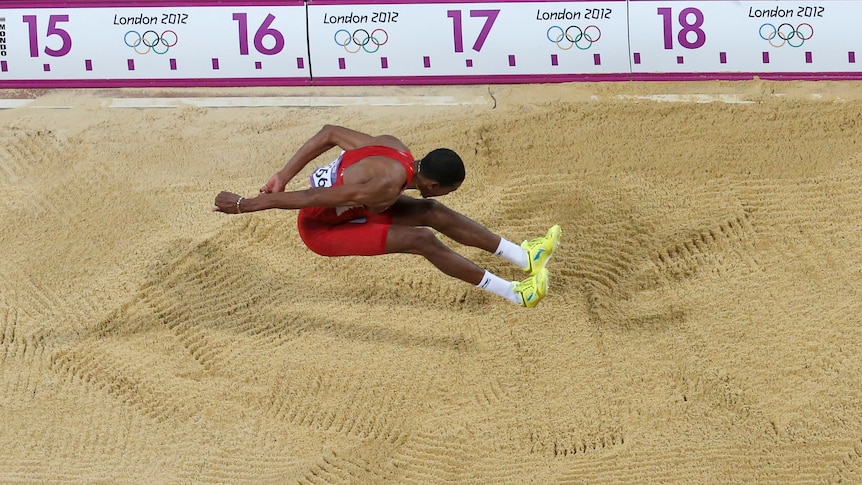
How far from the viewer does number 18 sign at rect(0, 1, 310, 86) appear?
9672mm

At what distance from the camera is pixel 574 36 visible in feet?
31.1

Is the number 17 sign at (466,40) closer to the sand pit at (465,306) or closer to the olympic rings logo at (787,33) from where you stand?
the sand pit at (465,306)

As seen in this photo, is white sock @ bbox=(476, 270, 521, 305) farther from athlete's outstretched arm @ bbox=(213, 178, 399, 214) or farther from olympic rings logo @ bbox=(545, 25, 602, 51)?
olympic rings logo @ bbox=(545, 25, 602, 51)

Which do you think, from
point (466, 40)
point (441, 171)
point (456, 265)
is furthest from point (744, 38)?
point (441, 171)

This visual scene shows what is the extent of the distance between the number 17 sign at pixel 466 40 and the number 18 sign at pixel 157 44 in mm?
345

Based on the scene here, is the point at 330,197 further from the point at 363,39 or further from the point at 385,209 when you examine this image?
the point at 363,39

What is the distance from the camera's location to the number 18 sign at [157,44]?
9.67 metres

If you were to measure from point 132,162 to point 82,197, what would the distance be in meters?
0.55

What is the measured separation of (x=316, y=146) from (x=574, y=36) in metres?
3.36

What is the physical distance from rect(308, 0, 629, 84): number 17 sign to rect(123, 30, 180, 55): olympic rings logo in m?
1.23

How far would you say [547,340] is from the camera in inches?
288

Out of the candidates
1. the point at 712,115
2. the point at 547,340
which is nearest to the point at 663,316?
the point at 547,340

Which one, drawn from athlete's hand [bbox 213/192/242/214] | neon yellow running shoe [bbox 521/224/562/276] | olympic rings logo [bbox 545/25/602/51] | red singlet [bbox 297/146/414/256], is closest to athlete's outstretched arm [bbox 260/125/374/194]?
red singlet [bbox 297/146/414/256]

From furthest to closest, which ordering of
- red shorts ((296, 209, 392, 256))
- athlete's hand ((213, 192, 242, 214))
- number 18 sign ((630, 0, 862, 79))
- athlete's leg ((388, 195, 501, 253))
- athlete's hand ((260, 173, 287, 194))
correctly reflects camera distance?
number 18 sign ((630, 0, 862, 79)), athlete's leg ((388, 195, 501, 253)), athlete's hand ((260, 173, 287, 194)), red shorts ((296, 209, 392, 256)), athlete's hand ((213, 192, 242, 214))
